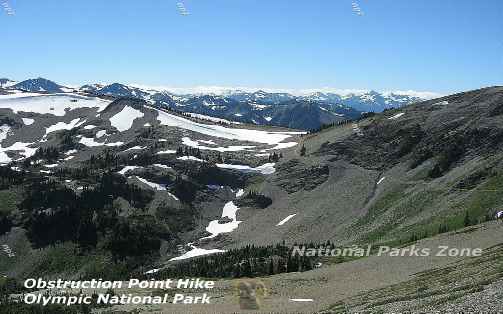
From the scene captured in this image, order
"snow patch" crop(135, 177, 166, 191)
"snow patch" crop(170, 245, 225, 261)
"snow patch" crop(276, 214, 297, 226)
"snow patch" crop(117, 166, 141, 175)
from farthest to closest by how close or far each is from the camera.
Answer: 1. "snow patch" crop(117, 166, 141, 175)
2. "snow patch" crop(135, 177, 166, 191)
3. "snow patch" crop(276, 214, 297, 226)
4. "snow patch" crop(170, 245, 225, 261)

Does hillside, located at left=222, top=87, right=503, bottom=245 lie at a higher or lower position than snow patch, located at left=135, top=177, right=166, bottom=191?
higher

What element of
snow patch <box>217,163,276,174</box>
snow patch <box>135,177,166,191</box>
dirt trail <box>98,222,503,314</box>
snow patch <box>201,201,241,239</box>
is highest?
dirt trail <box>98,222,503,314</box>

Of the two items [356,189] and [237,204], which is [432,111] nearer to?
[356,189]

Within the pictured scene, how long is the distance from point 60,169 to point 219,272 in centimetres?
12845

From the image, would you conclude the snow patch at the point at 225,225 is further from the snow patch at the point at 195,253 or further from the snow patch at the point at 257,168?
the snow patch at the point at 257,168

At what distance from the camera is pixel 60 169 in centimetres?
19912

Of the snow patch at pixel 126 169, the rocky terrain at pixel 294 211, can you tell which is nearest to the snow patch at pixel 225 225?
the rocky terrain at pixel 294 211

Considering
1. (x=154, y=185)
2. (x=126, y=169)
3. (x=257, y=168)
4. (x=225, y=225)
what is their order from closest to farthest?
1. (x=225, y=225)
2. (x=154, y=185)
3. (x=126, y=169)
4. (x=257, y=168)

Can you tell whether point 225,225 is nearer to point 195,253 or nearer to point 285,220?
point 285,220

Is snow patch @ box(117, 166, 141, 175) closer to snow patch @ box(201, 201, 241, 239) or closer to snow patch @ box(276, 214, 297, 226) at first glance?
snow patch @ box(201, 201, 241, 239)

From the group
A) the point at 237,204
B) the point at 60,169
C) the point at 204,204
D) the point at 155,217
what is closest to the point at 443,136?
the point at 237,204

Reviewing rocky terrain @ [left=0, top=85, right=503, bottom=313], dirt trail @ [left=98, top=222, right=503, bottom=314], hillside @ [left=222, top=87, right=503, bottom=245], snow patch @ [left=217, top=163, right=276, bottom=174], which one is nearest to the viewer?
dirt trail @ [left=98, top=222, right=503, bottom=314]

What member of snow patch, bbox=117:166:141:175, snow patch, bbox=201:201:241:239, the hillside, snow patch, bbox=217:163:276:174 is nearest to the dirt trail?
the hillside

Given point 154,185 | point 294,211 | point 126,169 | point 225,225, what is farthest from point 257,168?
point 126,169
